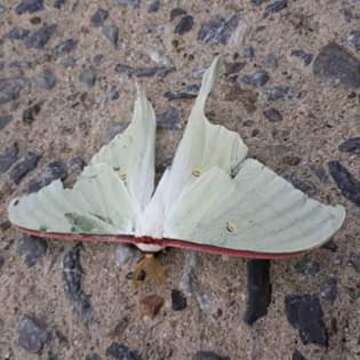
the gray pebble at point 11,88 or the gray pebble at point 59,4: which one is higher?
the gray pebble at point 59,4

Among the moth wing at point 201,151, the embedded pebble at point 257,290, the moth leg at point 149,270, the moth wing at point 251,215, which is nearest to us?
the moth wing at point 251,215

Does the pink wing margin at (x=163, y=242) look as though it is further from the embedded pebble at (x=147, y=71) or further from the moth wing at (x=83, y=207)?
the embedded pebble at (x=147, y=71)

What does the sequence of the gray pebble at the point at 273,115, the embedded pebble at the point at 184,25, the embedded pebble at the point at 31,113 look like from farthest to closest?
the embedded pebble at the point at 184,25
the embedded pebble at the point at 31,113
the gray pebble at the point at 273,115

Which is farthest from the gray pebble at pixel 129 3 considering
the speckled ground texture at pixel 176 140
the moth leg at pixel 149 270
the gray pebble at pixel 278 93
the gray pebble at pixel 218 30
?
the moth leg at pixel 149 270

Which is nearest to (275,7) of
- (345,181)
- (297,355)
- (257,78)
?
(257,78)

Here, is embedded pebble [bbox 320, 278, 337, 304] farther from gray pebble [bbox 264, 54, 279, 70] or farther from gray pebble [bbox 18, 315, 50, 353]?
gray pebble [bbox 264, 54, 279, 70]

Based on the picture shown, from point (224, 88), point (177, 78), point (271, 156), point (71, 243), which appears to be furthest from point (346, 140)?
point (71, 243)
